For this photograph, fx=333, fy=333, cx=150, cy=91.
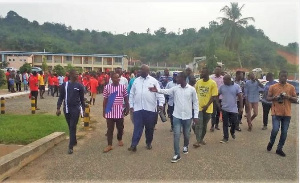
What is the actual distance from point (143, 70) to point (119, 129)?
4.62ft

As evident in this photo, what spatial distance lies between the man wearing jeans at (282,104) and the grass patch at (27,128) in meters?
5.18

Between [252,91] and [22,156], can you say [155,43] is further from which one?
[22,156]

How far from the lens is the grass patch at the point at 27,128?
24.9 feet

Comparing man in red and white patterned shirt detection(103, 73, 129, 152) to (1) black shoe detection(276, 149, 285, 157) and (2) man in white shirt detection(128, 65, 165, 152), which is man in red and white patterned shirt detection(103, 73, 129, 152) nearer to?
(2) man in white shirt detection(128, 65, 165, 152)

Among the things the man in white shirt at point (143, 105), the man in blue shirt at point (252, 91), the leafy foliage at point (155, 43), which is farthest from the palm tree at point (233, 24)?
the man in white shirt at point (143, 105)

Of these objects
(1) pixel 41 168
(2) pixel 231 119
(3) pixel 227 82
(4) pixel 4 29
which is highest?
(4) pixel 4 29

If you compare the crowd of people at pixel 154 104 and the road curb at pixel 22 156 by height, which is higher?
the crowd of people at pixel 154 104

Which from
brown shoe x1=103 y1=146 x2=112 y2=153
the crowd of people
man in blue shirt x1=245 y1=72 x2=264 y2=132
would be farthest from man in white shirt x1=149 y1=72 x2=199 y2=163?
man in blue shirt x1=245 y1=72 x2=264 y2=132

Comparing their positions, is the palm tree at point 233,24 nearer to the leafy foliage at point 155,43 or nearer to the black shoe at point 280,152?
the leafy foliage at point 155,43

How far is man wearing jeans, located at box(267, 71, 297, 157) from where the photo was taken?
6582 mm

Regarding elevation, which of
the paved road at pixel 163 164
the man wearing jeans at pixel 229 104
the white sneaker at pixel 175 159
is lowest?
the paved road at pixel 163 164

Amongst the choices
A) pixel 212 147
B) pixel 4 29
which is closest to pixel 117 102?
pixel 212 147

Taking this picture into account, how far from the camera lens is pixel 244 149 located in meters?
7.09

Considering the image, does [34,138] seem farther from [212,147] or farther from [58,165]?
[212,147]
